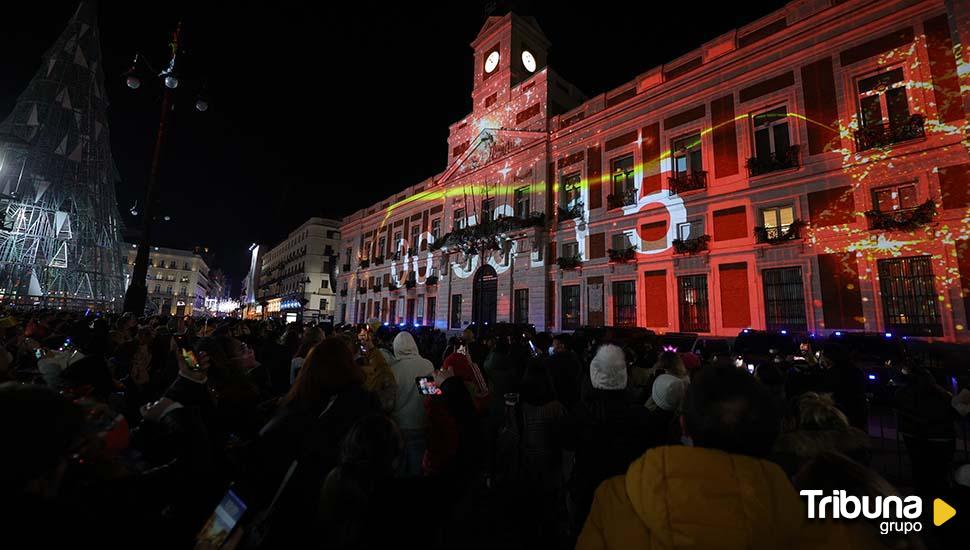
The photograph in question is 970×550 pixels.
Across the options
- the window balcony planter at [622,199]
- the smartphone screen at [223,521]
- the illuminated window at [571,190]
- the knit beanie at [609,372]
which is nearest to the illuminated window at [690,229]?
the window balcony planter at [622,199]

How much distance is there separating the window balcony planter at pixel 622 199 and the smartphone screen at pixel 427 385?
17099 mm

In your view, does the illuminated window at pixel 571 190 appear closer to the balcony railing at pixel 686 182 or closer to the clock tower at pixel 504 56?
the balcony railing at pixel 686 182

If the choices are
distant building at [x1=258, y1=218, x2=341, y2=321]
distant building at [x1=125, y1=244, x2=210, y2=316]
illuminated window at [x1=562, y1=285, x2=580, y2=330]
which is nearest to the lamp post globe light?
illuminated window at [x1=562, y1=285, x2=580, y2=330]

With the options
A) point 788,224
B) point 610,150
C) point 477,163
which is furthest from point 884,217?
point 477,163

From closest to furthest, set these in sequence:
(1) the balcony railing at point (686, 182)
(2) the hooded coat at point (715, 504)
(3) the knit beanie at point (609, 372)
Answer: (2) the hooded coat at point (715, 504) → (3) the knit beanie at point (609, 372) → (1) the balcony railing at point (686, 182)

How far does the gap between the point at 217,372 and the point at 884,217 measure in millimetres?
17664

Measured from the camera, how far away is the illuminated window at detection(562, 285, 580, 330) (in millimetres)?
20375

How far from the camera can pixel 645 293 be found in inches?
702

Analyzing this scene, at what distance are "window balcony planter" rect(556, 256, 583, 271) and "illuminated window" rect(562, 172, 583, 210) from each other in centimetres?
311

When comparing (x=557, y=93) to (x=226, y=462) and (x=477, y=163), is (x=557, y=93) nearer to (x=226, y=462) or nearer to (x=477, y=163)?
(x=477, y=163)

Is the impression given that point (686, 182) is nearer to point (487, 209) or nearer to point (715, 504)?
point (487, 209)

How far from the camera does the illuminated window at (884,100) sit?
42.0 feet

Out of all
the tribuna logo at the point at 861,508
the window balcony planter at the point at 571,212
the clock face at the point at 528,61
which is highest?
the clock face at the point at 528,61

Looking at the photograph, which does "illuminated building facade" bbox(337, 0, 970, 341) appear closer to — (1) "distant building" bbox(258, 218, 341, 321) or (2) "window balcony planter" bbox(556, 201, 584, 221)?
(2) "window balcony planter" bbox(556, 201, 584, 221)
